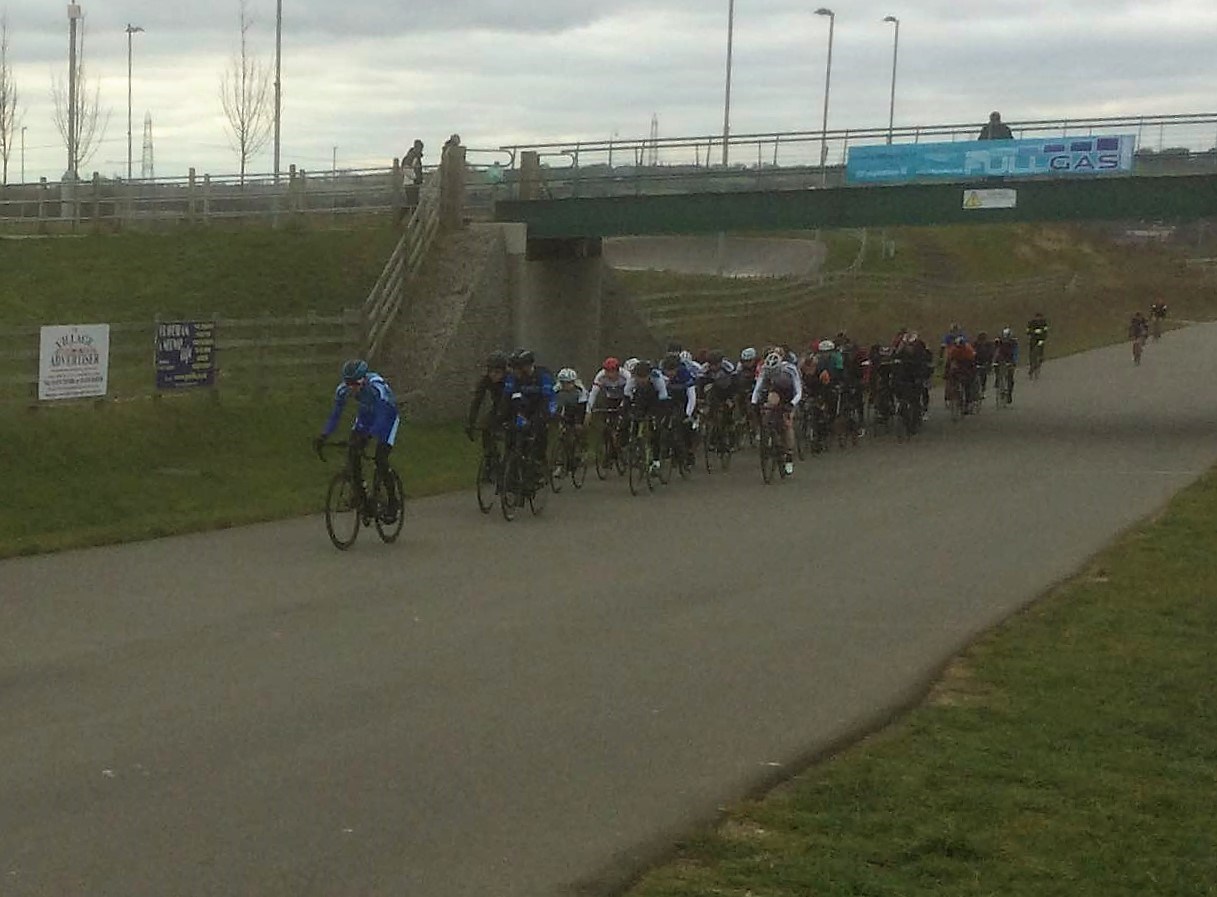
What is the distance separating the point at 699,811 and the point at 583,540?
10102 millimetres

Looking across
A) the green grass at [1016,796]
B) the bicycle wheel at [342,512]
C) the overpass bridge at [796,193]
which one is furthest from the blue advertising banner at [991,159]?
the green grass at [1016,796]

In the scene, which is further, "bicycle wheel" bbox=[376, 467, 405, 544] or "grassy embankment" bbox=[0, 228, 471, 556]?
"grassy embankment" bbox=[0, 228, 471, 556]

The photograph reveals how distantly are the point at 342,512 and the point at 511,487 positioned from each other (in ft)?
9.51

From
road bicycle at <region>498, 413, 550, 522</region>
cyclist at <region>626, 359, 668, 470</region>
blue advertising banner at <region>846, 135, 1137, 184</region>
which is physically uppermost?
blue advertising banner at <region>846, 135, 1137, 184</region>

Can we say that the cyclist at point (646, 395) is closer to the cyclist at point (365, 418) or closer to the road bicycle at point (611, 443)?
the road bicycle at point (611, 443)

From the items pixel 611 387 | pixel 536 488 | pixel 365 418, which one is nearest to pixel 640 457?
pixel 611 387

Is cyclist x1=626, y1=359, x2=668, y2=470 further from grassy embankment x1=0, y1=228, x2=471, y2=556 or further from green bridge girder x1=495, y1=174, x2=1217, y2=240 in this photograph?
green bridge girder x1=495, y1=174, x2=1217, y2=240

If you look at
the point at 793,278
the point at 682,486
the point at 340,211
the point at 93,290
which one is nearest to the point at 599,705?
the point at 682,486

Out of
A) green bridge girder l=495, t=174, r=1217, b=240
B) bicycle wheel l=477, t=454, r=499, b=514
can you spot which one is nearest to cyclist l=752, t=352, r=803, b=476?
bicycle wheel l=477, t=454, r=499, b=514

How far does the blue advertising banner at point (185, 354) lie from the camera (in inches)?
979

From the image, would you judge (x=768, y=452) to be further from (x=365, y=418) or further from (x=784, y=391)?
(x=365, y=418)

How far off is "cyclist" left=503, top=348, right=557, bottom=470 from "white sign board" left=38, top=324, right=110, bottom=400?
20.9ft

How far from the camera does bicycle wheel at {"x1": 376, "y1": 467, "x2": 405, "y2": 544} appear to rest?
17.1 meters

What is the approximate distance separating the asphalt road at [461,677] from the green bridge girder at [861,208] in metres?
13.3
